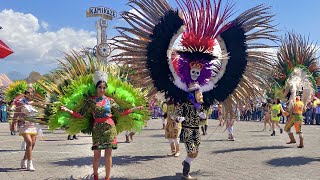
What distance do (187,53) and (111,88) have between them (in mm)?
1557

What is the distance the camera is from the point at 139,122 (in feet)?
23.1

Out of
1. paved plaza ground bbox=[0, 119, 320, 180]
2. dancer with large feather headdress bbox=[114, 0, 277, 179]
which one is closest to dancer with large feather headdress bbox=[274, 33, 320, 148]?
paved plaza ground bbox=[0, 119, 320, 180]

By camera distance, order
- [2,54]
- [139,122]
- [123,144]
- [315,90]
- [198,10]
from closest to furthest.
Result: [2,54] → [139,122] → [198,10] → [315,90] → [123,144]

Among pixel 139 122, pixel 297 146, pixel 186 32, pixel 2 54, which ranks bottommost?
pixel 297 146

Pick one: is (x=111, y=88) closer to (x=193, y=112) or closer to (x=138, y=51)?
(x=138, y=51)

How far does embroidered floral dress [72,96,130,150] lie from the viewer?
635 cm

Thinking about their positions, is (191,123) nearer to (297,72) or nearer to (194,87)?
(194,87)

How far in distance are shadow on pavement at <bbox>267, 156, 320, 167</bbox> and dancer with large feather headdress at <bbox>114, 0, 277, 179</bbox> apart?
75.3 inches

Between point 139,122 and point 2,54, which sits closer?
point 2,54

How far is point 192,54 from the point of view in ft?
23.8

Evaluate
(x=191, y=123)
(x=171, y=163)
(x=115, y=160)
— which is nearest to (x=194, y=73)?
(x=191, y=123)

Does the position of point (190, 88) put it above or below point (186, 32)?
below

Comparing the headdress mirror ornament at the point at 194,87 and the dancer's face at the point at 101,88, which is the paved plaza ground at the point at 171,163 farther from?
the dancer's face at the point at 101,88

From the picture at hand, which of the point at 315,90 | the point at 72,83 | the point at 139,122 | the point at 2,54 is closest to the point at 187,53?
the point at 139,122
